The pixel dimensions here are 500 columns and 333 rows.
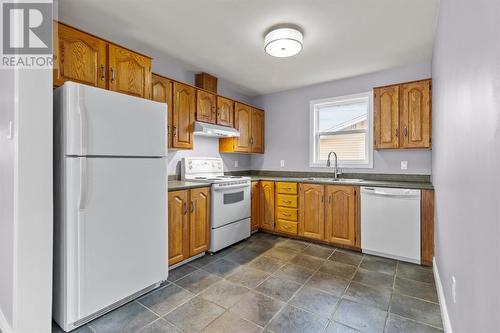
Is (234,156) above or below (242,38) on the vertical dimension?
below

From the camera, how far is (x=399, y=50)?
112 inches

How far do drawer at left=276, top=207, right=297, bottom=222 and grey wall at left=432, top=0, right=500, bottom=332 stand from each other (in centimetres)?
215

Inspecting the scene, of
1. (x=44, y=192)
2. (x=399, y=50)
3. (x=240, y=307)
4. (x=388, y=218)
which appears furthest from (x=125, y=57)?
(x=388, y=218)

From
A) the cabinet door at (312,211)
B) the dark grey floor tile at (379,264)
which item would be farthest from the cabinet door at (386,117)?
the dark grey floor tile at (379,264)

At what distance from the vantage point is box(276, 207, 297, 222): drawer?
11.8 ft

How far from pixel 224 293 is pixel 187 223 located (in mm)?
892

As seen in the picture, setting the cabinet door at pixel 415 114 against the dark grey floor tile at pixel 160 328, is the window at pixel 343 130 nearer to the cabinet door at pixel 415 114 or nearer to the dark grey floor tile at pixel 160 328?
the cabinet door at pixel 415 114

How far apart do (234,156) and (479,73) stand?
368 cm

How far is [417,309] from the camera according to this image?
189 centimetres

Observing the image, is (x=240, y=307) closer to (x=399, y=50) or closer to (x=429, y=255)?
(x=429, y=255)

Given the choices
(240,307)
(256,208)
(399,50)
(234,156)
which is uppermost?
(399,50)

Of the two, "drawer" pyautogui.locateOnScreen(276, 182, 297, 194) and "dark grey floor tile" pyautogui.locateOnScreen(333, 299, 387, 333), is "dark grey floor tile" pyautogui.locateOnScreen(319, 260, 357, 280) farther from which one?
"drawer" pyautogui.locateOnScreen(276, 182, 297, 194)

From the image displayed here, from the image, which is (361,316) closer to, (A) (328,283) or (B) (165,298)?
(A) (328,283)

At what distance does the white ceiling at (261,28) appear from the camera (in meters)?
2.06
